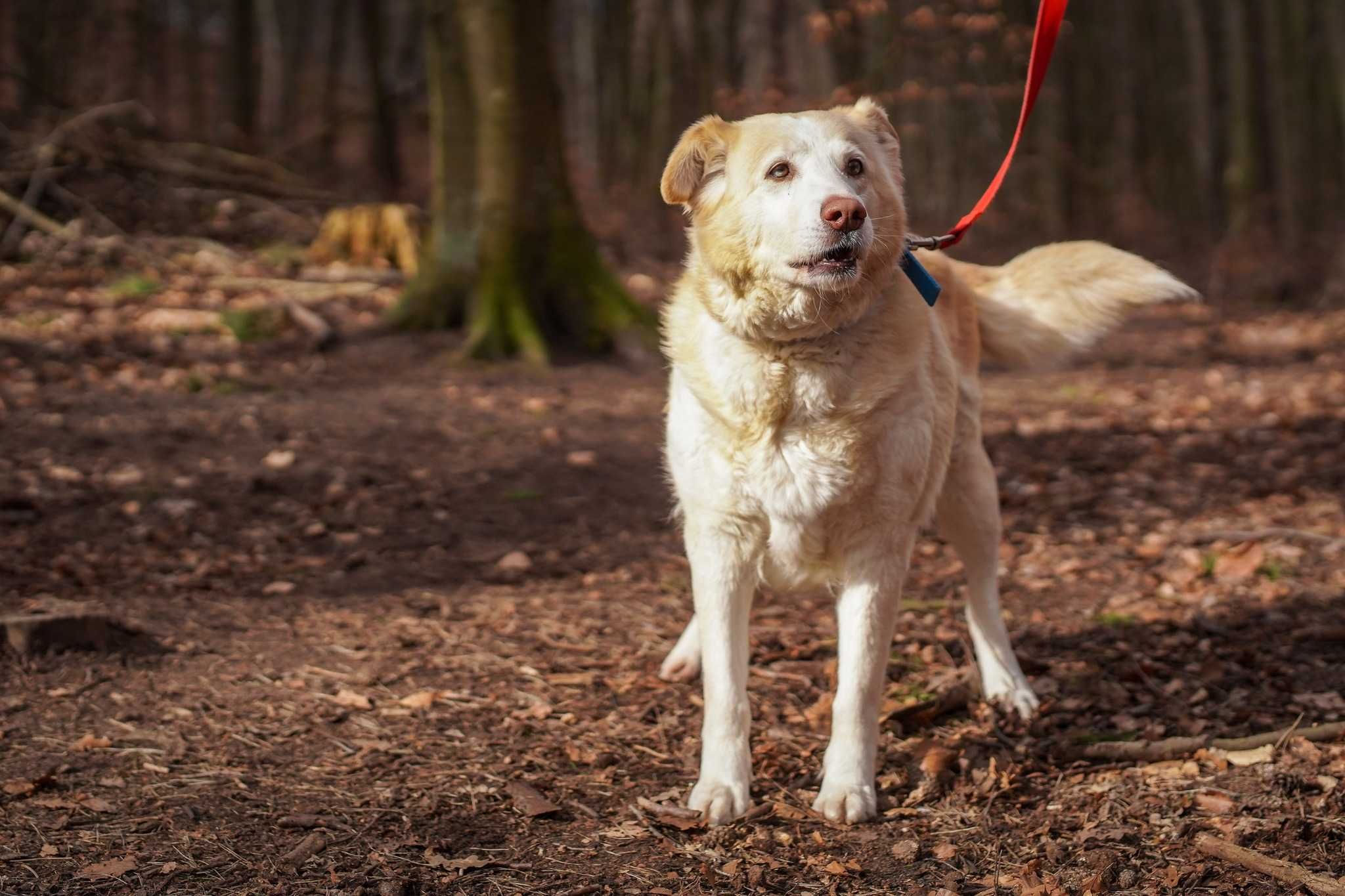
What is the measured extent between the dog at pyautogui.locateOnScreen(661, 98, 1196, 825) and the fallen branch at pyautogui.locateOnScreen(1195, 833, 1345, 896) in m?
0.82

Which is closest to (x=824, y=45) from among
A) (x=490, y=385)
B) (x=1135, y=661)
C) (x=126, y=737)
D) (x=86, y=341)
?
(x=490, y=385)

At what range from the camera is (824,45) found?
1451cm

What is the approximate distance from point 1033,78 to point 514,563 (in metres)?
2.88

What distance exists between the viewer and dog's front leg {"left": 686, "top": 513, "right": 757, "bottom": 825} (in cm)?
315

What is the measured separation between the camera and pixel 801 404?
3043mm

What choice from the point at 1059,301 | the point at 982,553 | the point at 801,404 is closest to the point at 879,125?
the point at 801,404

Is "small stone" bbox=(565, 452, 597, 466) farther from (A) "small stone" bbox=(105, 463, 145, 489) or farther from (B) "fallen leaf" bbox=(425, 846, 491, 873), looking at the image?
(B) "fallen leaf" bbox=(425, 846, 491, 873)

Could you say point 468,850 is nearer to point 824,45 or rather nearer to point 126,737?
point 126,737

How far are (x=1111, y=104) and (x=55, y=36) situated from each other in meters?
20.1

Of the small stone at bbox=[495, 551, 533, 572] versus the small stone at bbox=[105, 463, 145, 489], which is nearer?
the small stone at bbox=[495, 551, 533, 572]

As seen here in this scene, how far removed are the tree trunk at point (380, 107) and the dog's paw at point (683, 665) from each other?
565 inches

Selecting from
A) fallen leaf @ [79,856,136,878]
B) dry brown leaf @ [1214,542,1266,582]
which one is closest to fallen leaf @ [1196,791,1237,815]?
dry brown leaf @ [1214,542,1266,582]

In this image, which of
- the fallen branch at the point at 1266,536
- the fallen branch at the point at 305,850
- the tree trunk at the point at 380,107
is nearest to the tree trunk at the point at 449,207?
the fallen branch at the point at 1266,536

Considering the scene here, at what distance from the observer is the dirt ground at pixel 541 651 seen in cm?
289
